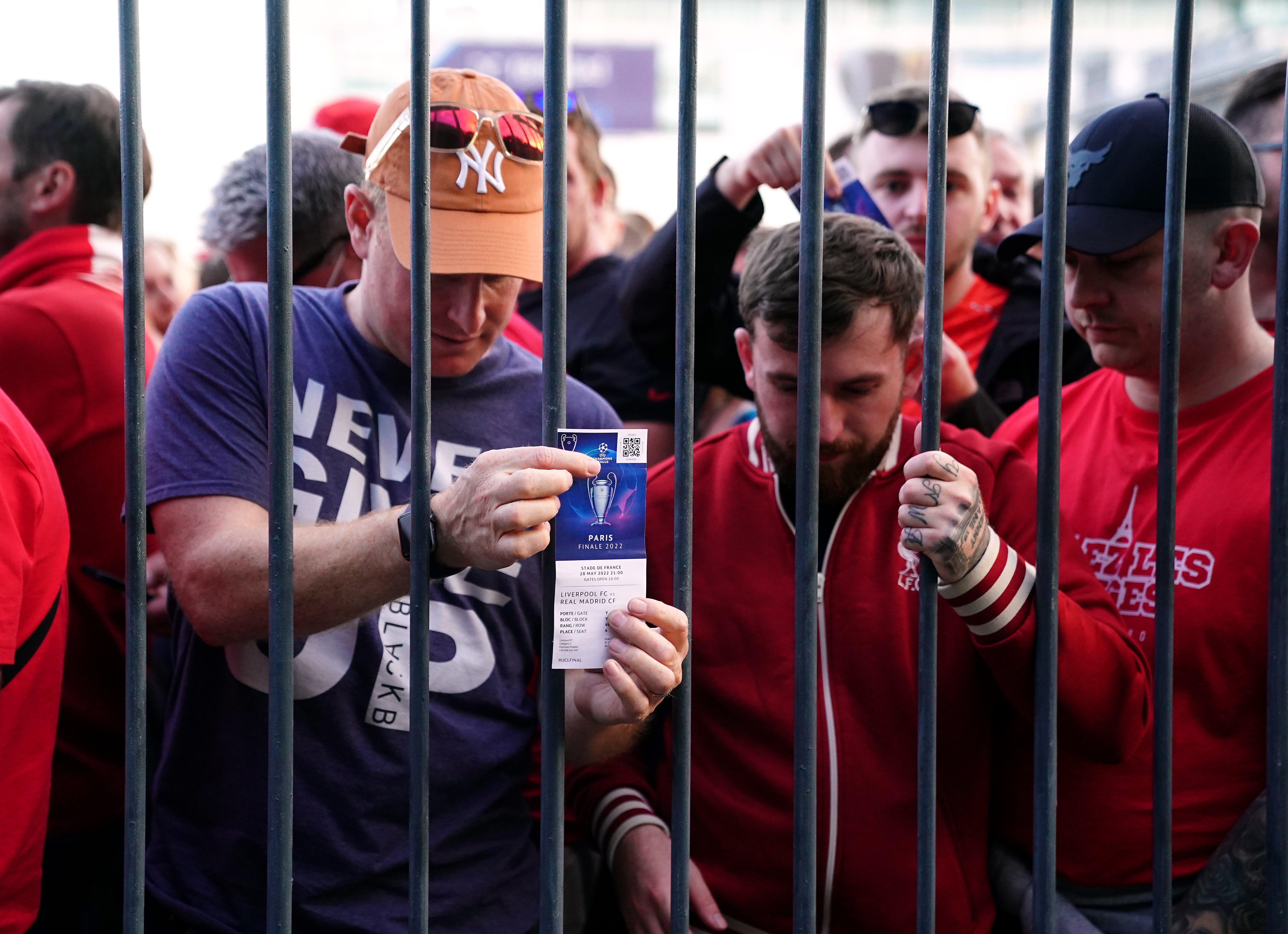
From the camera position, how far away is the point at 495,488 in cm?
120

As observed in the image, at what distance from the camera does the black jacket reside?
7.79 feet

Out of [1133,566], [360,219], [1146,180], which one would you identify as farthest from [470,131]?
[1133,566]

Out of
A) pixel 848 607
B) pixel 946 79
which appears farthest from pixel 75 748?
pixel 946 79

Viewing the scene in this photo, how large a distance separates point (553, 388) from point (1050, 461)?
575mm

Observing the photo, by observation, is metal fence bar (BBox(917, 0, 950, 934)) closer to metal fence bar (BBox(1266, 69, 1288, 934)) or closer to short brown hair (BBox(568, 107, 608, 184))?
metal fence bar (BBox(1266, 69, 1288, 934))

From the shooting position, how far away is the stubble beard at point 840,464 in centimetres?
181

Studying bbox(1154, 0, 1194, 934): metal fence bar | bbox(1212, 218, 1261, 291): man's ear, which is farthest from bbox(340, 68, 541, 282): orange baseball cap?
bbox(1212, 218, 1261, 291): man's ear

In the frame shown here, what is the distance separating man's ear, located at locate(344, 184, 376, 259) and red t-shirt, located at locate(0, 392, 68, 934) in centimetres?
58

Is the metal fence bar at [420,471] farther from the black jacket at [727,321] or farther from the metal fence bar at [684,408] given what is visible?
the black jacket at [727,321]

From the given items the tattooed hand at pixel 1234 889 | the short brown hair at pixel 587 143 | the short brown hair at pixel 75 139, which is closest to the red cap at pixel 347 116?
the short brown hair at pixel 587 143

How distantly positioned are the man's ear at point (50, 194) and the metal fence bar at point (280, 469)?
4.13ft

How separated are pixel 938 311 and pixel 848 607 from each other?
1.94 feet

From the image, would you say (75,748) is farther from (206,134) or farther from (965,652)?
(206,134)

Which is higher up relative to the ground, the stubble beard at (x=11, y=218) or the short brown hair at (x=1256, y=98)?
the short brown hair at (x=1256, y=98)
